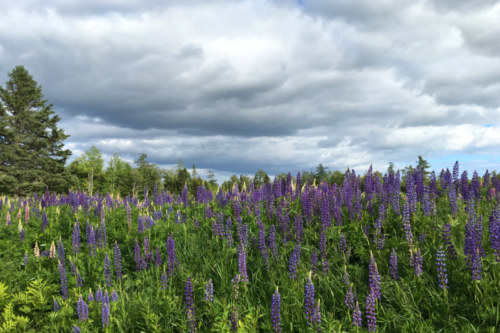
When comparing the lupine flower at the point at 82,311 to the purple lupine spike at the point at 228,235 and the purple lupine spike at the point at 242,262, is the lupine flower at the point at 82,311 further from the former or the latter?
the purple lupine spike at the point at 228,235

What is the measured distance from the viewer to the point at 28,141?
46.3m

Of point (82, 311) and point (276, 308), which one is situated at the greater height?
point (276, 308)

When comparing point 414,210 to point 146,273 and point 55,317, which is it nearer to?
point 146,273

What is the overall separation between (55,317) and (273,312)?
12.7ft

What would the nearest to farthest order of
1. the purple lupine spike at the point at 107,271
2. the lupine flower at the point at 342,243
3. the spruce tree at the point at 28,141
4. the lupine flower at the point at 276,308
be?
the lupine flower at the point at 276,308 → the purple lupine spike at the point at 107,271 → the lupine flower at the point at 342,243 → the spruce tree at the point at 28,141

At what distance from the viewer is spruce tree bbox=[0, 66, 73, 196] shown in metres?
43.5

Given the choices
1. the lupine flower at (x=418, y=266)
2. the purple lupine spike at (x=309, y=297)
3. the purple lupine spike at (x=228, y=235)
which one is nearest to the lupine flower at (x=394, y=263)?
the lupine flower at (x=418, y=266)

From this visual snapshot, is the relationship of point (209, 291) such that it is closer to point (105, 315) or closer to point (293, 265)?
point (293, 265)

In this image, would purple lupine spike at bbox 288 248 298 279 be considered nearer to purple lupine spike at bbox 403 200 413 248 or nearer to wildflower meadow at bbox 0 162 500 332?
wildflower meadow at bbox 0 162 500 332

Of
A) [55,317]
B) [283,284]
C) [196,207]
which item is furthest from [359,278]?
[196,207]

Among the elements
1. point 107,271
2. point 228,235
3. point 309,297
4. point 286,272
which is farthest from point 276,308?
point 107,271

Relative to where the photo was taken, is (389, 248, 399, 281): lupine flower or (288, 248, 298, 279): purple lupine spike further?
(288, 248, 298, 279): purple lupine spike

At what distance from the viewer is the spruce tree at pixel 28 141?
143ft

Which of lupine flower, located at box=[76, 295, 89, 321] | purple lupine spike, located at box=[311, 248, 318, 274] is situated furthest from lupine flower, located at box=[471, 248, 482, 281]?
lupine flower, located at box=[76, 295, 89, 321]
